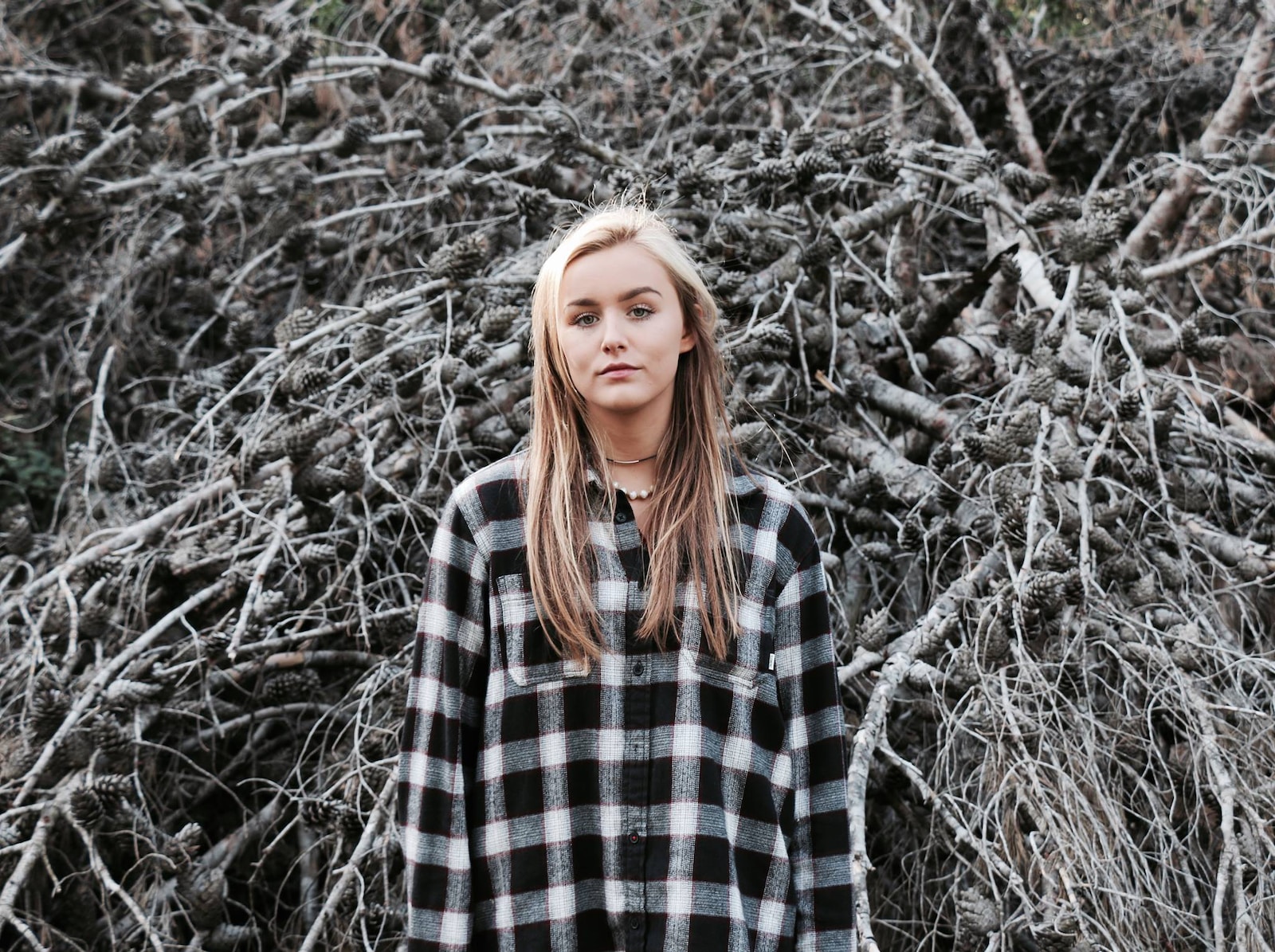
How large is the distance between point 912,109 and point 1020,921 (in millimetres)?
3101

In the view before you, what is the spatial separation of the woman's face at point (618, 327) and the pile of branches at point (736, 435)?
→ 0.79m

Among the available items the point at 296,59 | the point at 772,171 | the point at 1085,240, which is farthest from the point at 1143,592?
the point at 296,59

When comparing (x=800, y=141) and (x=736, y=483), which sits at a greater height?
(x=800, y=141)

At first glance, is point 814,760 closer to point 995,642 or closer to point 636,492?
point 636,492

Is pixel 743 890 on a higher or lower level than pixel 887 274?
lower

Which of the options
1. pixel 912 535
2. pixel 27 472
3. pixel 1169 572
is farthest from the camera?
pixel 27 472

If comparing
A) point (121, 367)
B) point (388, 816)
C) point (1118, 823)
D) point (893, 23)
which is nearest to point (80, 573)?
point (388, 816)

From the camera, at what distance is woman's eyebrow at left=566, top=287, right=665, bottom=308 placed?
146 cm

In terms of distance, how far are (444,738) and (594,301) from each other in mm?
561

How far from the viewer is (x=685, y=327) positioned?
1.61m

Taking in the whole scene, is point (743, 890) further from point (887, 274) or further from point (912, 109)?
point (912, 109)

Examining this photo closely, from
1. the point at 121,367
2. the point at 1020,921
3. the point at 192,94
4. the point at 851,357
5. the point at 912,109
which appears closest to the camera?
the point at 1020,921

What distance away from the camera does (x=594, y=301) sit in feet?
4.81

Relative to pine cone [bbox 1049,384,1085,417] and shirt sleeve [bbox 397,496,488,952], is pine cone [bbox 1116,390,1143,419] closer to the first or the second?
pine cone [bbox 1049,384,1085,417]
